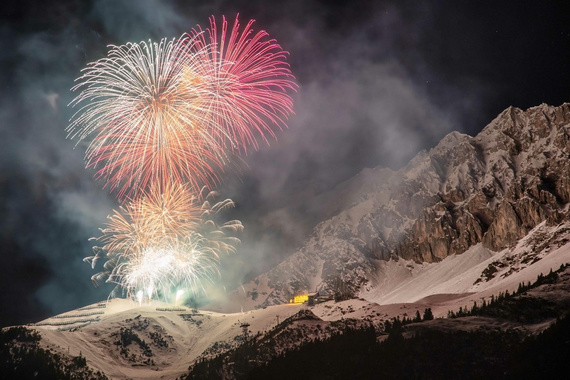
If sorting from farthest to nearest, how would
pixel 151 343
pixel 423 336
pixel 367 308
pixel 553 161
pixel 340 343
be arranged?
1. pixel 553 161
2. pixel 367 308
3. pixel 151 343
4. pixel 340 343
5. pixel 423 336

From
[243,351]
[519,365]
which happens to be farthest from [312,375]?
[243,351]

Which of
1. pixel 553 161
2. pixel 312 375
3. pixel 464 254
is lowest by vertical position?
pixel 312 375

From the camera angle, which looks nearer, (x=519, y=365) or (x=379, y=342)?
(x=519, y=365)

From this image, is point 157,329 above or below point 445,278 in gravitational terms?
below

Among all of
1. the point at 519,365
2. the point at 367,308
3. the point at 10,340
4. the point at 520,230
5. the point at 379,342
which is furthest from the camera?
the point at 520,230

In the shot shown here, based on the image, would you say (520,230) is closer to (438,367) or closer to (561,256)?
(561,256)

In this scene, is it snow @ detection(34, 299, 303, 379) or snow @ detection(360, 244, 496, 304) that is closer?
snow @ detection(34, 299, 303, 379)

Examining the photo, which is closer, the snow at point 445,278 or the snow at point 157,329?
the snow at point 157,329

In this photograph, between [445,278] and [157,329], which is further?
[445,278]

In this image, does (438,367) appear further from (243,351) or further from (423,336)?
(243,351)

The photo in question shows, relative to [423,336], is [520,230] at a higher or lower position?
higher
